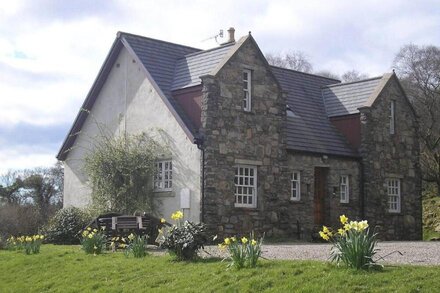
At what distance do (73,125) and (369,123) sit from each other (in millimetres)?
12561

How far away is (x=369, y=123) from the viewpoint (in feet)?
96.0

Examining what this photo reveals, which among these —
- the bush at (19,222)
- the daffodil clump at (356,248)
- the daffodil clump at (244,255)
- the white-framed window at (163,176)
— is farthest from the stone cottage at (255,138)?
the daffodil clump at (356,248)

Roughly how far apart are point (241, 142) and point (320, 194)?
486 centimetres

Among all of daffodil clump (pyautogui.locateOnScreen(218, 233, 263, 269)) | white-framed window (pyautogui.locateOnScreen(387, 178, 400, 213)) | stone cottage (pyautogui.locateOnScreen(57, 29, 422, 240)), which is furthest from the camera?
white-framed window (pyautogui.locateOnScreen(387, 178, 400, 213))

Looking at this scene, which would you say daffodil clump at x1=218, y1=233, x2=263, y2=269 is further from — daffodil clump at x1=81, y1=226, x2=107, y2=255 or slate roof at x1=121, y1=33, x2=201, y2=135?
slate roof at x1=121, y1=33, x2=201, y2=135

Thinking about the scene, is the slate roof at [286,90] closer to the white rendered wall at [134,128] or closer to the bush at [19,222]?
the white rendered wall at [134,128]

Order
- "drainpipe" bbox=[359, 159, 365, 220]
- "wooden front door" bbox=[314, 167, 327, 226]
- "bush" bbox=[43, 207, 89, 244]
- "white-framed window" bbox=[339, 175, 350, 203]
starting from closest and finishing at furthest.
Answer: "bush" bbox=[43, 207, 89, 244]
"wooden front door" bbox=[314, 167, 327, 226]
"white-framed window" bbox=[339, 175, 350, 203]
"drainpipe" bbox=[359, 159, 365, 220]

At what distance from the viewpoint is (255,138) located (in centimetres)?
2539

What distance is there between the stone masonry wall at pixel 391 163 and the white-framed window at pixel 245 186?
6053 millimetres

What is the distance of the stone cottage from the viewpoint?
24391mm

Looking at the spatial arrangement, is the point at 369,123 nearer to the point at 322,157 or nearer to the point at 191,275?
the point at 322,157

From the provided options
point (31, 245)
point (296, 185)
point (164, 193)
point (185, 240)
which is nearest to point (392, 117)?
point (296, 185)

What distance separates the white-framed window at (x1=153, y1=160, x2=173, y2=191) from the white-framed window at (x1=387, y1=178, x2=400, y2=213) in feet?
33.2

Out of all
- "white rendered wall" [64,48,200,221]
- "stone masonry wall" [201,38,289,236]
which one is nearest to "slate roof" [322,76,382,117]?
"stone masonry wall" [201,38,289,236]
